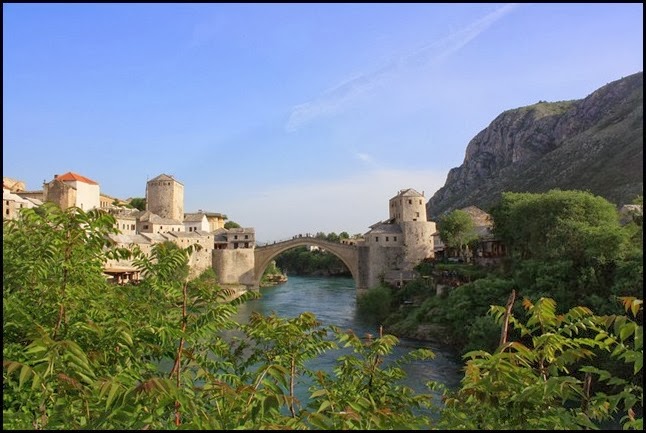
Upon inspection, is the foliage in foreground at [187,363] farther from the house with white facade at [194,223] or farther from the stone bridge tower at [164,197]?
the stone bridge tower at [164,197]

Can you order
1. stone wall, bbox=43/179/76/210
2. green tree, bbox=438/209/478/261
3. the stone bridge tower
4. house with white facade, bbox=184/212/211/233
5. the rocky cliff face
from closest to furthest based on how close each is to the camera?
green tree, bbox=438/209/478/261
stone wall, bbox=43/179/76/210
the rocky cliff face
house with white facade, bbox=184/212/211/233
the stone bridge tower

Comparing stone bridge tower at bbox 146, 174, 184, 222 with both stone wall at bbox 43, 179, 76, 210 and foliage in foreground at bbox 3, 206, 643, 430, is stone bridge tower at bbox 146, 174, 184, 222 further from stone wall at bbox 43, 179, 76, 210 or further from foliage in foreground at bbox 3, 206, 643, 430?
foliage in foreground at bbox 3, 206, 643, 430

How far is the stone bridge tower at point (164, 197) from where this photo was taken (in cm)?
5544

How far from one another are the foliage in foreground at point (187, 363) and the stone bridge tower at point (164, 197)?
5161 cm

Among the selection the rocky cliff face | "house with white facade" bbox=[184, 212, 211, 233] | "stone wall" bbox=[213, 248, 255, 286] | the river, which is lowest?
the river

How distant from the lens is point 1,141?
253cm

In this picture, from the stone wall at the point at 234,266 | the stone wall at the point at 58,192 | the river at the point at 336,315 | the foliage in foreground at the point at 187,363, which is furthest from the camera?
the stone wall at the point at 234,266

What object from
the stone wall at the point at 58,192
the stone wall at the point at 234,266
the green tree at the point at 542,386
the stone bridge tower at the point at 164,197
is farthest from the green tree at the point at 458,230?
the green tree at the point at 542,386

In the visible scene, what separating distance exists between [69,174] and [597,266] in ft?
155

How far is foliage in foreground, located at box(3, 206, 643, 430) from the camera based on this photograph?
2814 mm

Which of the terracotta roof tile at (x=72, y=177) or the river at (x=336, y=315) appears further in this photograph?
the terracotta roof tile at (x=72, y=177)

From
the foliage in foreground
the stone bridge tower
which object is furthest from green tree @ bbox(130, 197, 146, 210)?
the foliage in foreground

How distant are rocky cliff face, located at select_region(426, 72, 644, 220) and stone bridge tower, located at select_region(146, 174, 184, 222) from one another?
36274 millimetres

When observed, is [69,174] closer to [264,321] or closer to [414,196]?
[414,196]
